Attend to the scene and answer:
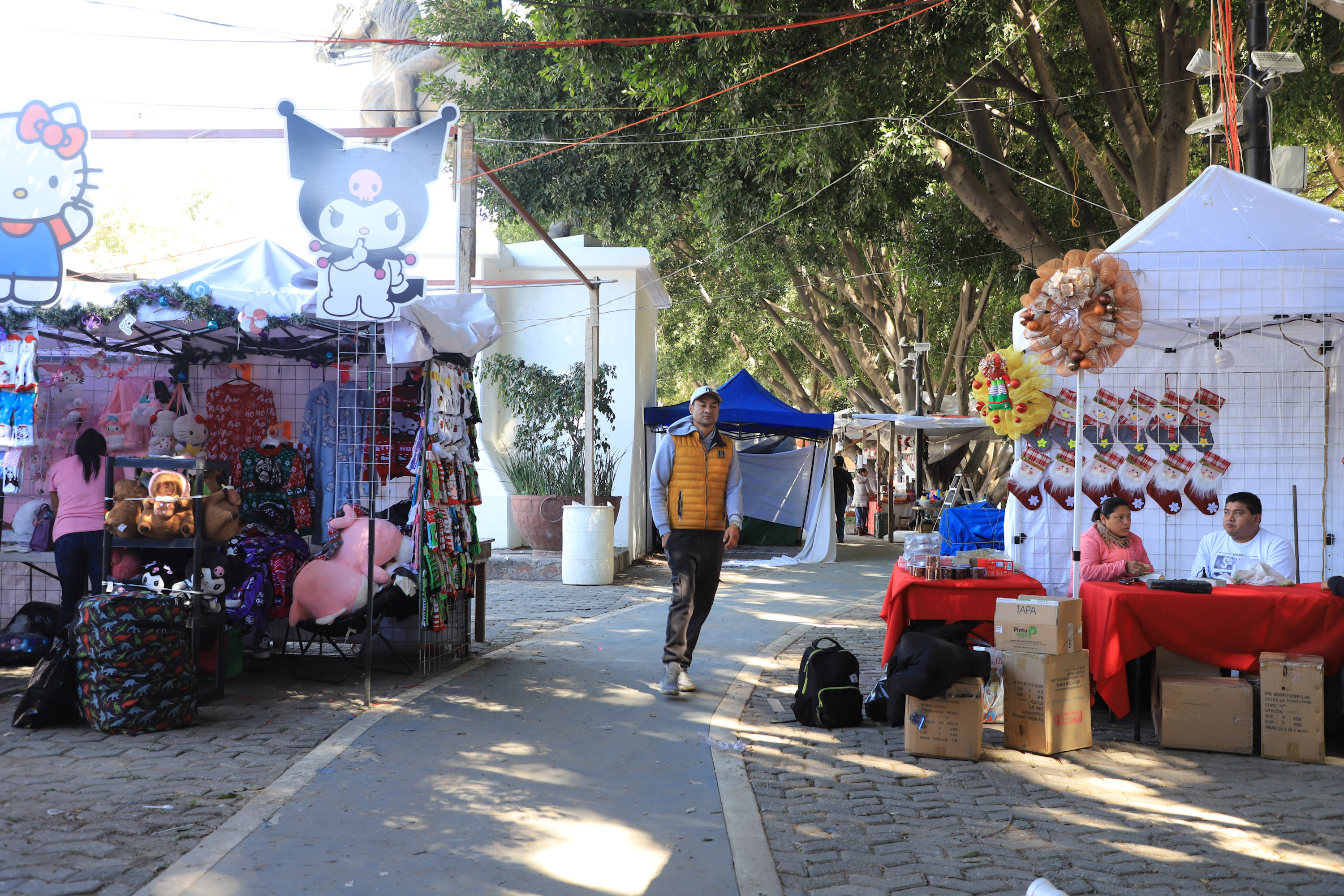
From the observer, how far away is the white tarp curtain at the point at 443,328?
673 cm

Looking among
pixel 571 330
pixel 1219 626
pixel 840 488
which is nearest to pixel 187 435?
pixel 1219 626

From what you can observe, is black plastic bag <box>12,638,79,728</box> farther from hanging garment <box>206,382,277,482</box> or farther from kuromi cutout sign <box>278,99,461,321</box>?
hanging garment <box>206,382,277,482</box>

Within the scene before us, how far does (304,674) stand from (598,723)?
103 inches

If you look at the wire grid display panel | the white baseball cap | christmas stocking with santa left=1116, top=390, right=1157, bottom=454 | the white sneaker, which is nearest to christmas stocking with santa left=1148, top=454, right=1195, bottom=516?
the wire grid display panel

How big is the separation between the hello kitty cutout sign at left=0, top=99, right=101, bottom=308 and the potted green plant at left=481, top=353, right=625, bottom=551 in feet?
28.3

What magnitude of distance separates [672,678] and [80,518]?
13.1ft

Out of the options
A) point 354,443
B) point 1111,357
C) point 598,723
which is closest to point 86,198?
point 354,443

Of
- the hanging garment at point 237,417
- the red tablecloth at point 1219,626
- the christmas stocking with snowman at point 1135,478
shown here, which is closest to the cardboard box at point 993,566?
the red tablecloth at point 1219,626

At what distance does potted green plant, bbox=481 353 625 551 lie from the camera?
571 inches

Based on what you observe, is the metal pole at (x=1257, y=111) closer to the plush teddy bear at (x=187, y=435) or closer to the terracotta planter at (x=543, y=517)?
the terracotta planter at (x=543, y=517)

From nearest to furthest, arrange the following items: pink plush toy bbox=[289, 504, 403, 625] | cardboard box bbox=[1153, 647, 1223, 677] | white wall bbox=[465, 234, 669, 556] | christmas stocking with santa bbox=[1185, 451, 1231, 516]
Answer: cardboard box bbox=[1153, 647, 1223, 677] < pink plush toy bbox=[289, 504, 403, 625] < christmas stocking with santa bbox=[1185, 451, 1231, 516] < white wall bbox=[465, 234, 669, 556]

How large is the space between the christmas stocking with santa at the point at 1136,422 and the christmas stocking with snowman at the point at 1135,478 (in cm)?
6

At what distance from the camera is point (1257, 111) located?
29.3 ft

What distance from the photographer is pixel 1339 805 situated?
4770 millimetres
